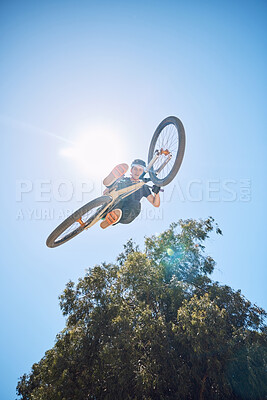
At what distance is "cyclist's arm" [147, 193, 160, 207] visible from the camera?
6.25m

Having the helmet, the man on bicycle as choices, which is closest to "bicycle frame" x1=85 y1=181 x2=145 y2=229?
the man on bicycle

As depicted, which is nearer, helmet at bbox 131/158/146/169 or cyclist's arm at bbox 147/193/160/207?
helmet at bbox 131/158/146/169

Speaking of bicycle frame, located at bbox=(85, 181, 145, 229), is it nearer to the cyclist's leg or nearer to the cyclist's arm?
the cyclist's leg

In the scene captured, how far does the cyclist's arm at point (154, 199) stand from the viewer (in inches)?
246

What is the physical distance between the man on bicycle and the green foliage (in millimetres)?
3016

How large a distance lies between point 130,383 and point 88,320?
214cm

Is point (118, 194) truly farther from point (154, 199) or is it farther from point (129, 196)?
point (154, 199)

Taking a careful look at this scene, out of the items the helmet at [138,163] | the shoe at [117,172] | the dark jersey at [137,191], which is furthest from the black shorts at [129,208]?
the helmet at [138,163]

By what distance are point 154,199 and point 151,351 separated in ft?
15.1

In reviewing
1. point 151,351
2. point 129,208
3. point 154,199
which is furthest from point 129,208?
point 151,351

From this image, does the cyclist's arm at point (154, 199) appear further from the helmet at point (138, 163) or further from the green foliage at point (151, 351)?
the green foliage at point (151, 351)

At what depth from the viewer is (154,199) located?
6.32m

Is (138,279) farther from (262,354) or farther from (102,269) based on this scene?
(262,354)

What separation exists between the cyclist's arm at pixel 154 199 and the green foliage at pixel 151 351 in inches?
133
